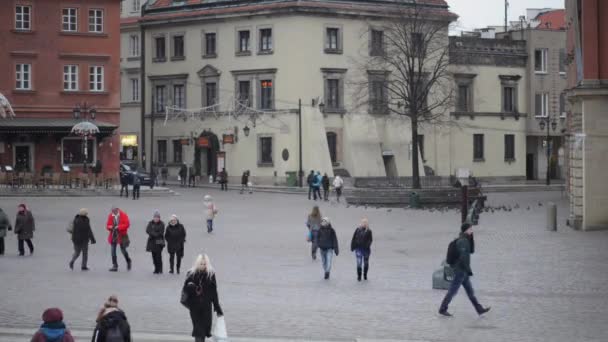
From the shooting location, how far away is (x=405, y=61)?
75312 mm

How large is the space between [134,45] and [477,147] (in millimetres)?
24800

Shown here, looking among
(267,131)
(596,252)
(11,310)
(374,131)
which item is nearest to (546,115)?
(374,131)

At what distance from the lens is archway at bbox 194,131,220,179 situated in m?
77.9

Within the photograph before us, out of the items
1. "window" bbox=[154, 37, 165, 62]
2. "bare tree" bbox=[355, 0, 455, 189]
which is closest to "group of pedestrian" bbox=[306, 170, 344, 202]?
"bare tree" bbox=[355, 0, 455, 189]

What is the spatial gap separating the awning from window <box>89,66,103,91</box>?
248 cm

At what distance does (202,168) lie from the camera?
79000mm

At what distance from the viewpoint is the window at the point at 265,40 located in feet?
248

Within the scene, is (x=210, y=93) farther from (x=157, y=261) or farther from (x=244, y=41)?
(x=157, y=261)

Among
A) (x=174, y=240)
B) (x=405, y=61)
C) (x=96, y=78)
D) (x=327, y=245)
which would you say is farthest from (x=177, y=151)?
(x=327, y=245)

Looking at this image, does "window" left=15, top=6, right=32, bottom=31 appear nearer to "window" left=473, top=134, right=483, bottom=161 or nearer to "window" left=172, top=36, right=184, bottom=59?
"window" left=172, top=36, right=184, bottom=59

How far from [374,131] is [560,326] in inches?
2263

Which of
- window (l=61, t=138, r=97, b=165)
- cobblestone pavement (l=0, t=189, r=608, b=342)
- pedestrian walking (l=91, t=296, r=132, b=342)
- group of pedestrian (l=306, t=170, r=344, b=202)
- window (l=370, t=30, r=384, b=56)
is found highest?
window (l=370, t=30, r=384, b=56)

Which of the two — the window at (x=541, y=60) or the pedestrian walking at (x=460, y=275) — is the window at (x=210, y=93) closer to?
the window at (x=541, y=60)

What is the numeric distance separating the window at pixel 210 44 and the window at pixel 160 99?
4427 millimetres
